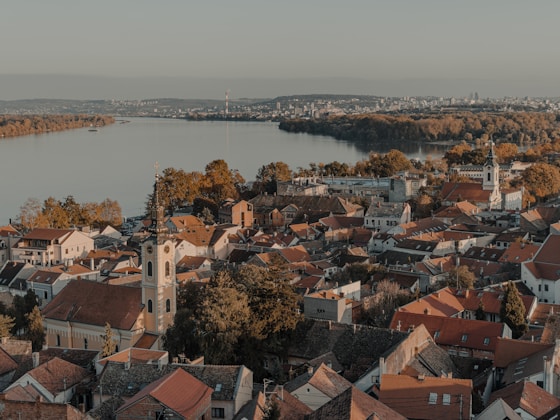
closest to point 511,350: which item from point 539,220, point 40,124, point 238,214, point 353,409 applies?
point 353,409

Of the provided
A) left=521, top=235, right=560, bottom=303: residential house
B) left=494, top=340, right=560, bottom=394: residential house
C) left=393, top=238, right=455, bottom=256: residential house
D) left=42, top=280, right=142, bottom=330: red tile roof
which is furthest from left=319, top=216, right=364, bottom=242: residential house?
left=494, top=340, right=560, bottom=394: residential house

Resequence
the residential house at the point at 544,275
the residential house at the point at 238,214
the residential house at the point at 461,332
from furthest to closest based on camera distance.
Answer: the residential house at the point at 238,214
the residential house at the point at 544,275
the residential house at the point at 461,332

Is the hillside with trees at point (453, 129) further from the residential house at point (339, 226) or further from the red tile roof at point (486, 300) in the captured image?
the red tile roof at point (486, 300)

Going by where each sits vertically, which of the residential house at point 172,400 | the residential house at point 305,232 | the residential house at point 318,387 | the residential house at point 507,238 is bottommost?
the residential house at point 305,232

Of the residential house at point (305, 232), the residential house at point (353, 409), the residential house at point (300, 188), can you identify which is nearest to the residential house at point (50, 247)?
the residential house at point (305, 232)

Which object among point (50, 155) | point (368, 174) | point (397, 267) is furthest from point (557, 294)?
point (50, 155)

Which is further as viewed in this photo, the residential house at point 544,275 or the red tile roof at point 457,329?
the residential house at point 544,275

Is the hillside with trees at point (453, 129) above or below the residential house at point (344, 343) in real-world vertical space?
below
